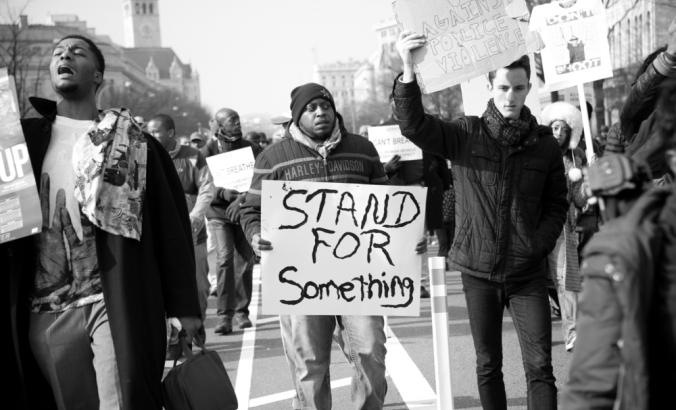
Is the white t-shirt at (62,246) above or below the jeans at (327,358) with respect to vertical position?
above

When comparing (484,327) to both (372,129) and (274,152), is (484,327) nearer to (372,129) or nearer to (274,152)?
(274,152)

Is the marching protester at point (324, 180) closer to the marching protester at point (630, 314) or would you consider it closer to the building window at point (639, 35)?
the marching protester at point (630, 314)

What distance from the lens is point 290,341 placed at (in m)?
5.81

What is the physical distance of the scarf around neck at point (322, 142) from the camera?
5.82m

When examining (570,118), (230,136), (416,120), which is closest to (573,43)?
(570,118)

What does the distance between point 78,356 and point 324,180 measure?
189cm

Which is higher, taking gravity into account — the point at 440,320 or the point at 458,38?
the point at 458,38

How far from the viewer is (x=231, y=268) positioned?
1095 centimetres

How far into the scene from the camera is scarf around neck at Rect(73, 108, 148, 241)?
451cm

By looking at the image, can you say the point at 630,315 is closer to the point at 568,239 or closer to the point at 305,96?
the point at 305,96

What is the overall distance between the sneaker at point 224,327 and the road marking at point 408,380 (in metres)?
2.03

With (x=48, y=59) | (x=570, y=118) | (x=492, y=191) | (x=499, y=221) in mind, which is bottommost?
(x=499, y=221)

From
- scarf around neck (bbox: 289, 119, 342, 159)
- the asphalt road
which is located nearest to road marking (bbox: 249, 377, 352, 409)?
the asphalt road

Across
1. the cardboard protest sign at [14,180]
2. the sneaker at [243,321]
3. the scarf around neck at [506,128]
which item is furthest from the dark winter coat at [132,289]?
the sneaker at [243,321]
